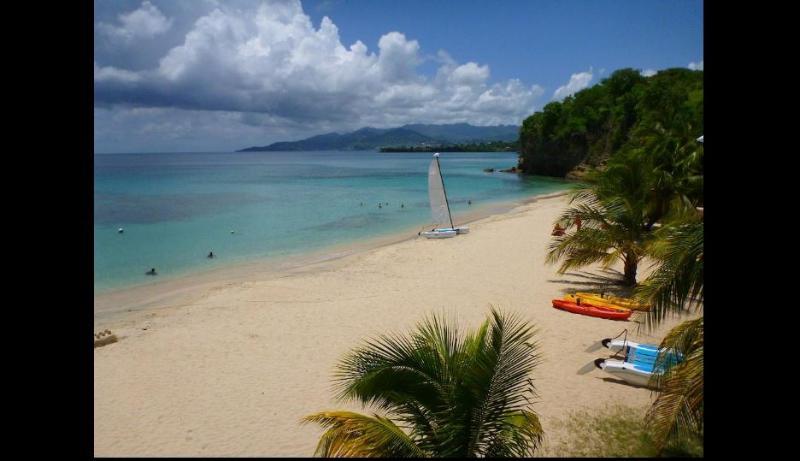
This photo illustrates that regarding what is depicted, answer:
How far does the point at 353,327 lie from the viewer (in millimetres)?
11031

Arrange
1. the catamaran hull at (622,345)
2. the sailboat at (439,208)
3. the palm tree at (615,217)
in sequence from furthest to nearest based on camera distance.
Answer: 1. the sailboat at (439,208)
2. the palm tree at (615,217)
3. the catamaran hull at (622,345)

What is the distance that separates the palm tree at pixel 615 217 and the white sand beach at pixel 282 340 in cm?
126

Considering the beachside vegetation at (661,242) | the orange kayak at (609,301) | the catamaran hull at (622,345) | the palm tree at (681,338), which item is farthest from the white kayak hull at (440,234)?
the palm tree at (681,338)

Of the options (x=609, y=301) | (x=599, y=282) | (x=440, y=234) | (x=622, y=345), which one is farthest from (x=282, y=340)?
(x=440, y=234)

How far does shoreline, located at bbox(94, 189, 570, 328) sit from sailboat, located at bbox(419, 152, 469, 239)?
187 cm

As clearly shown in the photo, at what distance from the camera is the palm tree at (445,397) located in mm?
4109

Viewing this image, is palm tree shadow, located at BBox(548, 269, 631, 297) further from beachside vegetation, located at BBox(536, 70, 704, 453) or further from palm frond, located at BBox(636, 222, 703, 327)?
palm frond, located at BBox(636, 222, 703, 327)

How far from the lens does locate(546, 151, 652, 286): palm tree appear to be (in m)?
12.1

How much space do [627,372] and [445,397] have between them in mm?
4527

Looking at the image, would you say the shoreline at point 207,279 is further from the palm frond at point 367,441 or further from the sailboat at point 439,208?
the palm frond at point 367,441

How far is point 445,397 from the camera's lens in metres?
4.38
